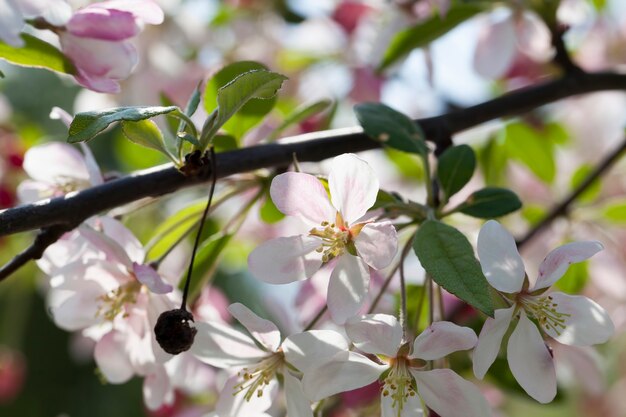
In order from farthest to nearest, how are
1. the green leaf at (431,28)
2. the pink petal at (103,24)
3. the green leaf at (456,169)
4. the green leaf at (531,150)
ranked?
1. the green leaf at (531,150)
2. the green leaf at (431,28)
3. the green leaf at (456,169)
4. the pink petal at (103,24)

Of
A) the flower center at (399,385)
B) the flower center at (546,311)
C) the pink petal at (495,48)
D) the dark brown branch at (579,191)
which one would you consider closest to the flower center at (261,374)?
the flower center at (399,385)

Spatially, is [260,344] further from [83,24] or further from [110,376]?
[83,24]

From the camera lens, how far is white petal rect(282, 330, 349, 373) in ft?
2.10

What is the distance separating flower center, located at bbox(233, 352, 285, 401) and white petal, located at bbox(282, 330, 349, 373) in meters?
0.07

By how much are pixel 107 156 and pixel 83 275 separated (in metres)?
2.61

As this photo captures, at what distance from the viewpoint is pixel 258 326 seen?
2.22 ft

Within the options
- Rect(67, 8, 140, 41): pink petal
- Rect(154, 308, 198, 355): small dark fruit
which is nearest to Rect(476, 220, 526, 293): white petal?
Rect(154, 308, 198, 355): small dark fruit

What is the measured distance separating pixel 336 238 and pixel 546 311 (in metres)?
0.17

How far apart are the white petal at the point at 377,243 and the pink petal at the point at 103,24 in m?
0.26

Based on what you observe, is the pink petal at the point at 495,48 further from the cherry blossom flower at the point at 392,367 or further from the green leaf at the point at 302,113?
the cherry blossom flower at the point at 392,367

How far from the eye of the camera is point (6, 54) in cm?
73

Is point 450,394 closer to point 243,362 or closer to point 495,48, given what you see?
point 243,362

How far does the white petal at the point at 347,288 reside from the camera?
645 mm

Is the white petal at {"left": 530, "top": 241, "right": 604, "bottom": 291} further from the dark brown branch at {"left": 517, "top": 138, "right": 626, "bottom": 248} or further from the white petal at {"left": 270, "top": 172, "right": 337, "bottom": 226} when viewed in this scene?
the dark brown branch at {"left": 517, "top": 138, "right": 626, "bottom": 248}
